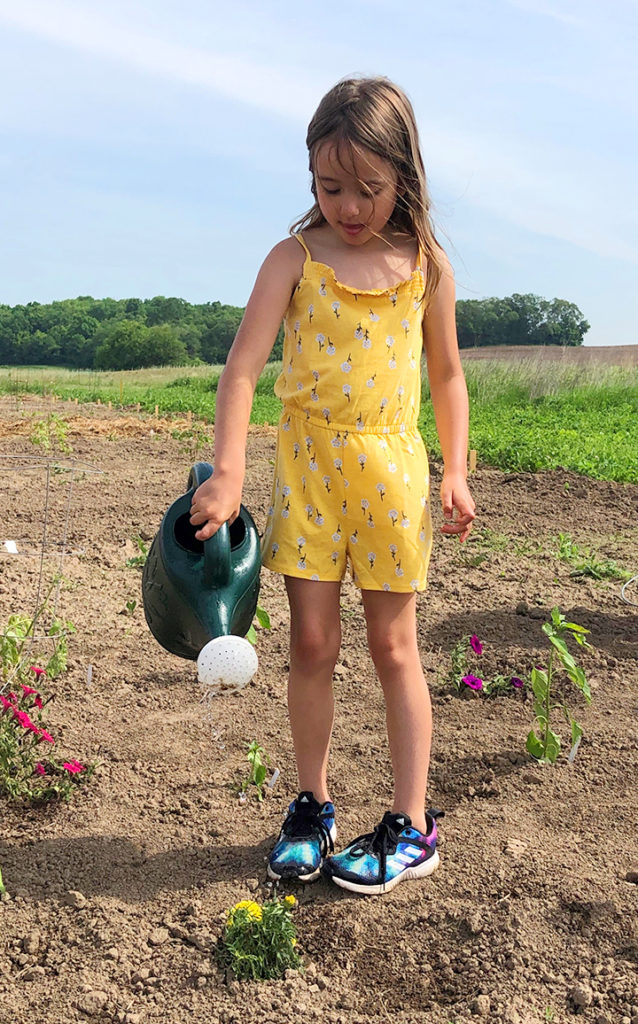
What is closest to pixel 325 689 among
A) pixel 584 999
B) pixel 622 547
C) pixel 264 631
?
pixel 584 999

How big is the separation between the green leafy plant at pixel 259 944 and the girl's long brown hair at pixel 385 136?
1302mm

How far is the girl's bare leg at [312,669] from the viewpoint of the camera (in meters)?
2.00

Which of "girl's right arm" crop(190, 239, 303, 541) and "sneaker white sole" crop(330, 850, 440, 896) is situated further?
"sneaker white sole" crop(330, 850, 440, 896)

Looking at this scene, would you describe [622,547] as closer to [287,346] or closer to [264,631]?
[264,631]

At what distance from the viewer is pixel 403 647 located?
205 cm

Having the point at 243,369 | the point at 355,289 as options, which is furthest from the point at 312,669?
the point at 355,289

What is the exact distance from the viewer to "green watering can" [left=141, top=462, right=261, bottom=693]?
1.80 m

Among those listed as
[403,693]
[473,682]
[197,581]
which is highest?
[197,581]

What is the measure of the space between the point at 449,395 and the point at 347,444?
0.33 m

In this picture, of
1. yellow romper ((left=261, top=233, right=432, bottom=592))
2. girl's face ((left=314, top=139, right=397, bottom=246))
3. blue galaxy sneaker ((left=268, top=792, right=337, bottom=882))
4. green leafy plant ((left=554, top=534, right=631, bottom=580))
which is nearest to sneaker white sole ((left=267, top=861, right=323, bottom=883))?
blue galaxy sneaker ((left=268, top=792, right=337, bottom=882))

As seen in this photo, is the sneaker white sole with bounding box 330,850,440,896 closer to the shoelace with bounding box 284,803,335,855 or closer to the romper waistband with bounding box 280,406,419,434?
the shoelace with bounding box 284,803,335,855

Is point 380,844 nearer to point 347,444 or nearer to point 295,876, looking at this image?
point 295,876

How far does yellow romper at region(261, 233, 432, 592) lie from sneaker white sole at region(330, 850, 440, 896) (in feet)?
1.96

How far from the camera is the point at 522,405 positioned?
12344 mm
